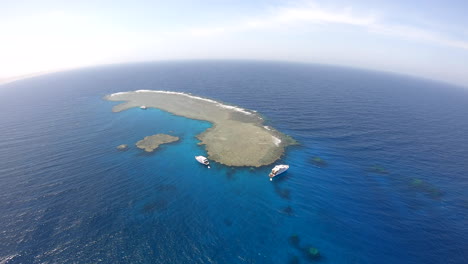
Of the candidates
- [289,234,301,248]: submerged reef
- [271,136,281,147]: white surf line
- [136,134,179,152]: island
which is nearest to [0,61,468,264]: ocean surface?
[289,234,301,248]: submerged reef

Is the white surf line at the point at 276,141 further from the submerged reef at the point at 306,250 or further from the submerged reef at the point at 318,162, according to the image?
the submerged reef at the point at 306,250

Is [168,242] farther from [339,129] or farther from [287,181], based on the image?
[339,129]

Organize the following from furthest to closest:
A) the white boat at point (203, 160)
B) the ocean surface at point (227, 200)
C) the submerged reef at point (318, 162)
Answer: the submerged reef at point (318, 162) < the white boat at point (203, 160) < the ocean surface at point (227, 200)

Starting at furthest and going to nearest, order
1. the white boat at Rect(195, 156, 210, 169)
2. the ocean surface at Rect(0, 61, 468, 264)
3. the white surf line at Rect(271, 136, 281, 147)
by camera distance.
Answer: the white surf line at Rect(271, 136, 281, 147) → the white boat at Rect(195, 156, 210, 169) → the ocean surface at Rect(0, 61, 468, 264)

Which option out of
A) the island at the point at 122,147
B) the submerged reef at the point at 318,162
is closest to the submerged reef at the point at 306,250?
the submerged reef at the point at 318,162

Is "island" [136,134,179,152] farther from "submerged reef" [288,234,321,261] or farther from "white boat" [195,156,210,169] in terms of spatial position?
"submerged reef" [288,234,321,261]

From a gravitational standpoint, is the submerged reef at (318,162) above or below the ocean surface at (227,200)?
above
